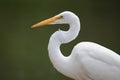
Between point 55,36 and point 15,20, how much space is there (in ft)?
6.83

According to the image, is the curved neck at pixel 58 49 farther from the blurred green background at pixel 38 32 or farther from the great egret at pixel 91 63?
the blurred green background at pixel 38 32

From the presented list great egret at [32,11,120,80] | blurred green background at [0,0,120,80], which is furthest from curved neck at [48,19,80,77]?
blurred green background at [0,0,120,80]

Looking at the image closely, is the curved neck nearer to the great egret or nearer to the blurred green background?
the great egret

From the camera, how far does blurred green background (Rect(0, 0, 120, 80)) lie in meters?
4.34

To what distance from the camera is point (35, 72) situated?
433 cm

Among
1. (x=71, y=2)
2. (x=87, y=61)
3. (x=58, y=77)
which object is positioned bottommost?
(x=58, y=77)

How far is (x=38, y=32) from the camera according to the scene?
4.60 meters

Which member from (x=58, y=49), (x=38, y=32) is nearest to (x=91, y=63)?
(x=58, y=49)

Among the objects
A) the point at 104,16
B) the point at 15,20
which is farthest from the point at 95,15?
the point at 15,20

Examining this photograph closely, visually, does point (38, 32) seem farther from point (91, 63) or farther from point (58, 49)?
point (91, 63)

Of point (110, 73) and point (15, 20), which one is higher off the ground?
point (15, 20)

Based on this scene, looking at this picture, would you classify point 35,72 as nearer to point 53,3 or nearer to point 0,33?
point 0,33

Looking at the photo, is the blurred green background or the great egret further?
the blurred green background

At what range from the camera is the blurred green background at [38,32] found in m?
4.34
